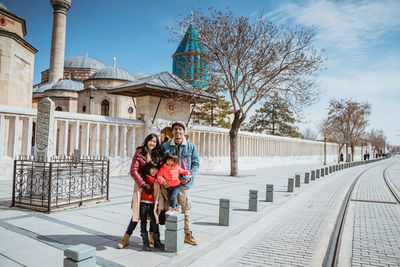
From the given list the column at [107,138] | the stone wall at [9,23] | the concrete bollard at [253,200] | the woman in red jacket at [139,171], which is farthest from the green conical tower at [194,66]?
the stone wall at [9,23]

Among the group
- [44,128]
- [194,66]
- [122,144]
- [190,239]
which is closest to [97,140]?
[122,144]

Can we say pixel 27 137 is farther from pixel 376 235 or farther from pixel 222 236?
pixel 376 235

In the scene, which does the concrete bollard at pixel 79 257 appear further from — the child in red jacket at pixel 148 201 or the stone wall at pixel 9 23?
the stone wall at pixel 9 23

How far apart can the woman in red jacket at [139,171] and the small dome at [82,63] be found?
5563 cm

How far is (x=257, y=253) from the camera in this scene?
16.0 ft

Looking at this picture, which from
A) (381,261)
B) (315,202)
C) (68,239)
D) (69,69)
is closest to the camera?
(381,261)

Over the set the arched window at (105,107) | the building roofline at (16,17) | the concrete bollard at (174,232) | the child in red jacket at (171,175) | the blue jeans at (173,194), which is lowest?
the concrete bollard at (174,232)

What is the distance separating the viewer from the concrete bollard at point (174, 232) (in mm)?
4547

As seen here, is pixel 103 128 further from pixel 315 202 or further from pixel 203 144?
pixel 315 202

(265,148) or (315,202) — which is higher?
(265,148)

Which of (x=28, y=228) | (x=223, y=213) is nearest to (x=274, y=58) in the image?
(x=223, y=213)

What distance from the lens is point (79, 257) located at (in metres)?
3.05

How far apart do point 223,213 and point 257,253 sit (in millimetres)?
1691

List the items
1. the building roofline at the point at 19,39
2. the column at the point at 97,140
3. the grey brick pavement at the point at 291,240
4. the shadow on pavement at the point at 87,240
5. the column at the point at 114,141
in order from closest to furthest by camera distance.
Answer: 1. the grey brick pavement at the point at 291,240
2. the shadow on pavement at the point at 87,240
3. the column at the point at 97,140
4. the column at the point at 114,141
5. the building roofline at the point at 19,39
